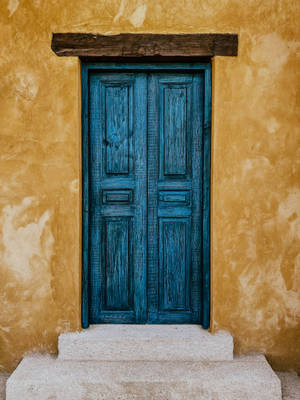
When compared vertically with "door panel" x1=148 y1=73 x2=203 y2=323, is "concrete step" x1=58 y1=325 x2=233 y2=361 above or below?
below

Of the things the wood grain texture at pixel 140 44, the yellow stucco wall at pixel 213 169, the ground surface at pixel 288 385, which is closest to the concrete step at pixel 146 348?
the yellow stucco wall at pixel 213 169

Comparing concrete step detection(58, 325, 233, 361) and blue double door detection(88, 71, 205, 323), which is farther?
blue double door detection(88, 71, 205, 323)

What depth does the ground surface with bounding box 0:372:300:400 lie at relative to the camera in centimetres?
311

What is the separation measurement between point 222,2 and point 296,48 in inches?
28.4

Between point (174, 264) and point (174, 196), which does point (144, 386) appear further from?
point (174, 196)

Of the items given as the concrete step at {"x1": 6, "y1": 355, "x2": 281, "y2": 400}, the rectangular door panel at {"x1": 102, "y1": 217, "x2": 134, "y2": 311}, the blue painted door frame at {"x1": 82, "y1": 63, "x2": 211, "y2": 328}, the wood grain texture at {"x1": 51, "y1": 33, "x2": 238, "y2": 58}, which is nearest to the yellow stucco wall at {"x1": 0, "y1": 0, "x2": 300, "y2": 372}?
the wood grain texture at {"x1": 51, "y1": 33, "x2": 238, "y2": 58}

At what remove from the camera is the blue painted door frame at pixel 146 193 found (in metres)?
3.49

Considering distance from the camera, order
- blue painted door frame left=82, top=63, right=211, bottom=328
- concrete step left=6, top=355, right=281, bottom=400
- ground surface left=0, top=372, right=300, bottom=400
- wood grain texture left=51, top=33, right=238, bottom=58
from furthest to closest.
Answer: blue painted door frame left=82, top=63, right=211, bottom=328 < wood grain texture left=51, top=33, right=238, bottom=58 < ground surface left=0, top=372, right=300, bottom=400 < concrete step left=6, top=355, right=281, bottom=400

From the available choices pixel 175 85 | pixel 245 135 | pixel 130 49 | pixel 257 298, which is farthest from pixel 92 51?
pixel 257 298

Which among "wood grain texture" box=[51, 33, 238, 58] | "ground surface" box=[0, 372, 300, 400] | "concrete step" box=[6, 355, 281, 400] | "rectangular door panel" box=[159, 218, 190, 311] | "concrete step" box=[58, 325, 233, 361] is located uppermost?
"wood grain texture" box=[51, 33, 238, 58]

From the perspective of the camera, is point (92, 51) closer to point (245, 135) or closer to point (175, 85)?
point (175, 85)

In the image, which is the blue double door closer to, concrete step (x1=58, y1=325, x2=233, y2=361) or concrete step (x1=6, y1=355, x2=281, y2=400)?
concrete step (x1=58, y1=325, x2=233, y2=361)

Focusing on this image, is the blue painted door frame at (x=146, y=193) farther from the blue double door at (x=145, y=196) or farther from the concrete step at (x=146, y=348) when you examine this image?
the concrete step at (x=146, y=348)

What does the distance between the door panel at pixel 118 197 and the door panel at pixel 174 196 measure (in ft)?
0.30
